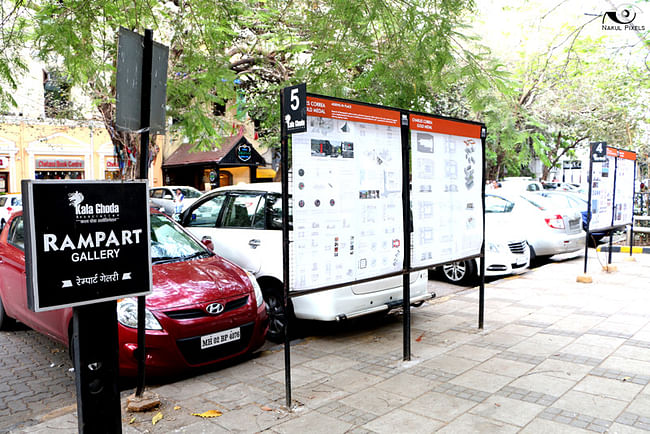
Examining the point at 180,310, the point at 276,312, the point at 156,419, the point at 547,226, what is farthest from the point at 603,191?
the point at 156,419

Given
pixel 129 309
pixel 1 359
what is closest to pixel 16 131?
pixel 1 359

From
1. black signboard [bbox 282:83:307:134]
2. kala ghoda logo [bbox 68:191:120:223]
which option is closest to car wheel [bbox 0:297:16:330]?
kala ghoda logo [bbox 68:191:120:223]

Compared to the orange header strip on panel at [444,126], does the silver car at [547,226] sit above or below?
below

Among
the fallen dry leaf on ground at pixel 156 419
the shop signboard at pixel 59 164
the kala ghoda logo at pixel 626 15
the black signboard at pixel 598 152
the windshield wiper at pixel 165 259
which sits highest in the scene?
the kala ghoda logo at pixel 626 15

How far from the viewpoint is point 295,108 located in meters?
4.08

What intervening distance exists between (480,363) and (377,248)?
155 centimetres

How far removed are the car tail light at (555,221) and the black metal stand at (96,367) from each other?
390 inches

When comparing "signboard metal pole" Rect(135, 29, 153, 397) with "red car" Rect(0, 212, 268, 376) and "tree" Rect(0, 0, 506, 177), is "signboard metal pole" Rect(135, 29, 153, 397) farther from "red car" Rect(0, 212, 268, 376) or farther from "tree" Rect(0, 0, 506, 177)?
"tree" Rect(0, 0, 506, 177)

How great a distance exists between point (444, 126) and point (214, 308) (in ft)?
10.2

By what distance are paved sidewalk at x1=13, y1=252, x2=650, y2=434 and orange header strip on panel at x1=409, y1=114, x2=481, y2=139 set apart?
2.37 meters

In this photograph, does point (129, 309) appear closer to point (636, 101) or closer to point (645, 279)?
point (645, 279)

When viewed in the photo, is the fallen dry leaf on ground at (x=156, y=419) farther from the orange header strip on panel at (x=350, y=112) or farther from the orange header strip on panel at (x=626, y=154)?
the orange header strip on panel at (x=626, y=154)

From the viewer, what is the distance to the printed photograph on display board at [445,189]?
5.45 metres

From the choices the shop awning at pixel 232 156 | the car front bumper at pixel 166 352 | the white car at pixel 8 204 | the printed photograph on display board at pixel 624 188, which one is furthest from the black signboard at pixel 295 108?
the shop awning at pixel 232 156
